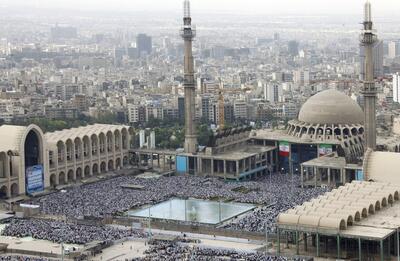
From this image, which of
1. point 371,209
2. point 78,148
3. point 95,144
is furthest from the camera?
point 95,144

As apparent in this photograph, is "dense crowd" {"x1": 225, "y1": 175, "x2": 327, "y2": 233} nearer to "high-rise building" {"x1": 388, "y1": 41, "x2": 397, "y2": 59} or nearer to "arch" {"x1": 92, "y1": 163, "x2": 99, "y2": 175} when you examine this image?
"arch" {"x1": 92, "y1": 163, "x2": 99, "y2": 175}

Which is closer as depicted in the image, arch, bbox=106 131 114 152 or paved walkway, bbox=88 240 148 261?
paved walkway, bbox=88 240 148 261

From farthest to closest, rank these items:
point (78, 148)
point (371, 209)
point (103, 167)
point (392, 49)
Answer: point (392, 49) < point (103, 167) < point (78, 148) < point (371, 209)

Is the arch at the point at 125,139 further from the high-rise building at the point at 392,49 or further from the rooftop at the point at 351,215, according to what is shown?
the high-rise building at the point at 392,49

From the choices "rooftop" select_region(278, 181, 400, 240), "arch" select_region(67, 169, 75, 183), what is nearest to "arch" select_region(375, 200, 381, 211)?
"rooftop" select_region(278, 181, 400, 240)

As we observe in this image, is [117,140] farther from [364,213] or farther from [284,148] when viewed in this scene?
[364,213]

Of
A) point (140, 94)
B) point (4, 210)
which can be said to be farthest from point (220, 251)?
point (140, 94)

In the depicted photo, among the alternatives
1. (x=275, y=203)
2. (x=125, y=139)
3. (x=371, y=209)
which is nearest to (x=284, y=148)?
(x=125, y=139)
